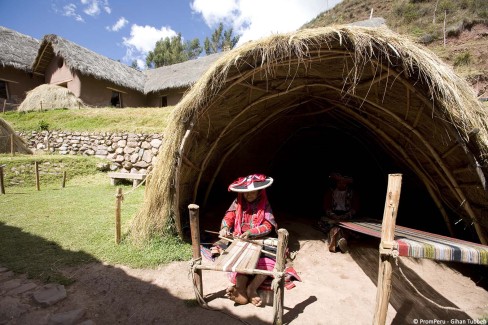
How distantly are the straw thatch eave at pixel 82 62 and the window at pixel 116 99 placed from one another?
3.67 ft

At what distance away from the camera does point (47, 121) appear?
41.9 ft

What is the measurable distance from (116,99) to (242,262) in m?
18.1

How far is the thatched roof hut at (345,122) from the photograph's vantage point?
2.83 metres

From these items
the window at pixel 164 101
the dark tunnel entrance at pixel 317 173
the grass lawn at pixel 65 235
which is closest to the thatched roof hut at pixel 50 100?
the window at pixel 164 101

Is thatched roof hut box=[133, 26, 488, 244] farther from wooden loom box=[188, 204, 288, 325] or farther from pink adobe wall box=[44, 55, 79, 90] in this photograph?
pink adobe wall box=[44, 55, 79, 90]

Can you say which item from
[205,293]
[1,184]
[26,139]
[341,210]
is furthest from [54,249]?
[26,139]

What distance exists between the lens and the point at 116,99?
17750 millimetres

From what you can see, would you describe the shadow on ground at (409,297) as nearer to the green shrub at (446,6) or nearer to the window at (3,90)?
the window at (3,90)

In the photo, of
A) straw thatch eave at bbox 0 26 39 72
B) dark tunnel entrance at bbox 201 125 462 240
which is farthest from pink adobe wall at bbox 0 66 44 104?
dark tunnel entrance at bbox 201 125 462 240

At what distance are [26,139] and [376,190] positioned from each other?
14369 mm

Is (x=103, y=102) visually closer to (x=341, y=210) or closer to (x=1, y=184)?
(x=1, y=184)

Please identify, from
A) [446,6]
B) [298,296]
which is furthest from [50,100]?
[446,6]

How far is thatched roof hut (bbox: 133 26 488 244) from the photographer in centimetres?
283

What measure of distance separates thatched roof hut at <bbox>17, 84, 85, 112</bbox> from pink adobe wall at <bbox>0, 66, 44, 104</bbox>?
1602mm
